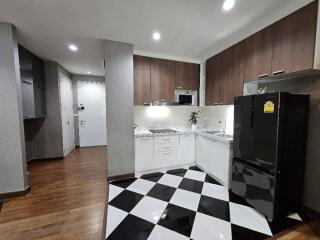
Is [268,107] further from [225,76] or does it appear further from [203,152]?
[203,152]

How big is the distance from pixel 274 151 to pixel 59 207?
9.43ft

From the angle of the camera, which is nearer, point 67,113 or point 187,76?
point 187,76

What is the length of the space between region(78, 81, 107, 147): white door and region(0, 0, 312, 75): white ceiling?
2222 mm

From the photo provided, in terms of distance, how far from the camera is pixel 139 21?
2.10 meters

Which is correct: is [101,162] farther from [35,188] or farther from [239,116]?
[239,116]

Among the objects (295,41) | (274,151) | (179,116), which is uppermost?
(295,41)

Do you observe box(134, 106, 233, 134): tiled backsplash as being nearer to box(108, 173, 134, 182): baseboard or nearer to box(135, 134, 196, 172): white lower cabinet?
box(135, 134, 196, 172): white lower cabinet

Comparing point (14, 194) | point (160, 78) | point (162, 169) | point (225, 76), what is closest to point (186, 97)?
point (160, 78)

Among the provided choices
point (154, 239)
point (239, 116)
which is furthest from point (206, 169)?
point (154, 239)

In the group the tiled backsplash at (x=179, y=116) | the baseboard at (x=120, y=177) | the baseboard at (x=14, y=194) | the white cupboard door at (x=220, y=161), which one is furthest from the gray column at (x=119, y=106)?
the white cupboard door at (x=220, y=161)

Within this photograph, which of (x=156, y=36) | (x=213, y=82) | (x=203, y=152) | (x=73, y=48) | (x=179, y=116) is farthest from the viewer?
(x=179, y=116)

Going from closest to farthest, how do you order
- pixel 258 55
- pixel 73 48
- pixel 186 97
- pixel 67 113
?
pixel 258 55
pixel 73 48
pixel 186 97
pixel 67 113

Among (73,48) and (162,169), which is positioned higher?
(73,48)

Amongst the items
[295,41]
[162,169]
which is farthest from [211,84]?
[162,169]
